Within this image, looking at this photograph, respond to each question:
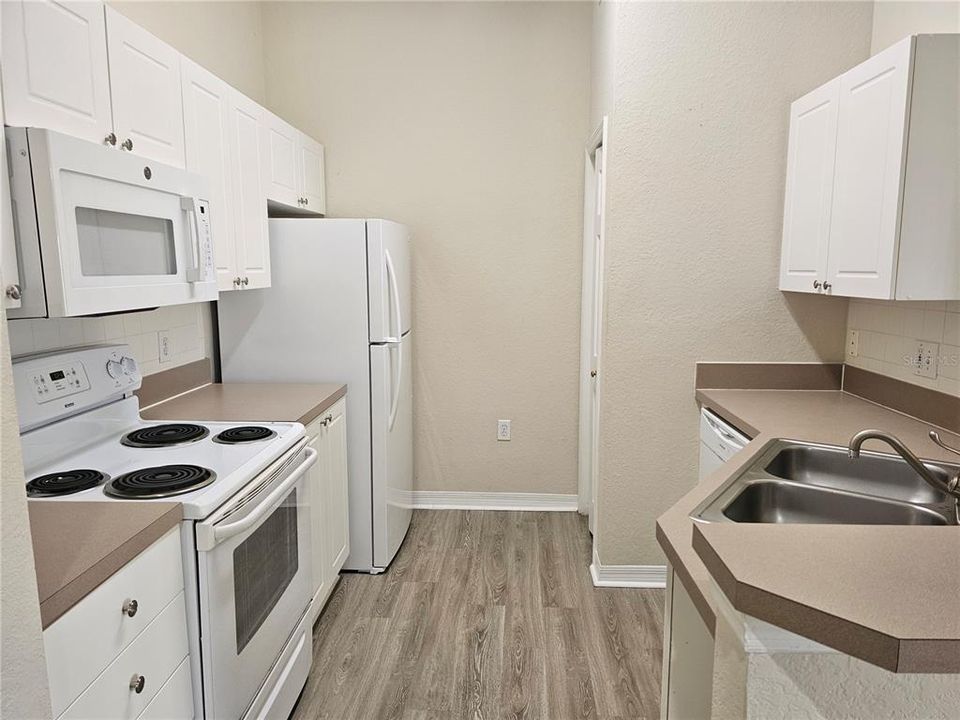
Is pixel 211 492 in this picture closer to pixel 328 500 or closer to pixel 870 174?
pixel 328 500

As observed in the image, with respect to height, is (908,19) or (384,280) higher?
(908,19)

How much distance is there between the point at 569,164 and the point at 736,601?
10.6ft

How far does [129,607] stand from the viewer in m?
1.35

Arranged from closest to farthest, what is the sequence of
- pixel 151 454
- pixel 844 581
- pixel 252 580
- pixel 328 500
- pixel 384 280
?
pixel 844 581, pixel 252 580, pixel 151 454, pixel 328 500, pixel 384 280

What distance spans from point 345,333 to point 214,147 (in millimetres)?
972

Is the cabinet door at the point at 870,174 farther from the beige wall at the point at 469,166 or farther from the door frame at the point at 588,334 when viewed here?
the beige wall at the point at 469,166

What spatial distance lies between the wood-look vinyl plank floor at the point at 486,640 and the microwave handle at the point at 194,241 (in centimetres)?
145

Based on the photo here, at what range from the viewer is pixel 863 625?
779mm

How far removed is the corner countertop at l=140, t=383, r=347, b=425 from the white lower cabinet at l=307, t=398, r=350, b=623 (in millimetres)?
72

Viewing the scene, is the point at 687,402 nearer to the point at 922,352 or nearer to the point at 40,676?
the point at 922,352

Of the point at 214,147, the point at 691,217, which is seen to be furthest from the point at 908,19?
the point at 214,147

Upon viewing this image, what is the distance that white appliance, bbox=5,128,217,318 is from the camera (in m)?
1.42

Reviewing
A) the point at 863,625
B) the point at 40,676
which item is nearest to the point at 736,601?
the point at 863,625

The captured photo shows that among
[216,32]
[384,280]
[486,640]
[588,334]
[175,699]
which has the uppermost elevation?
[216,32]
